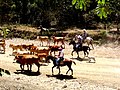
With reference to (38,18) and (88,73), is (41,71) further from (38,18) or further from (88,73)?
(38,18)

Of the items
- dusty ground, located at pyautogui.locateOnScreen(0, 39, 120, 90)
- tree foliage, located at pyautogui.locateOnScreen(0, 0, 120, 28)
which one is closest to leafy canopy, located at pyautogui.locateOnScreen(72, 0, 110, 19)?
dusty ground, located at pyautogui.locateOnScreen(0, 39, 120, 90)

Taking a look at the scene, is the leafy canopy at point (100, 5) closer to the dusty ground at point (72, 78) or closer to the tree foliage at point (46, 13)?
the dusty ground at point (72, 78)

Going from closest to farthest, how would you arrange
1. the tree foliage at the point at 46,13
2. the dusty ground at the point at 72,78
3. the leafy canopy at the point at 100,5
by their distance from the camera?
the leafy canopy at the point at 100,5, the dusty ground at the point at 72,78, the tree foliage at the point at 46,13

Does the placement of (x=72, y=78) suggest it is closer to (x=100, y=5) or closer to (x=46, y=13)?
(x=100, y=5)

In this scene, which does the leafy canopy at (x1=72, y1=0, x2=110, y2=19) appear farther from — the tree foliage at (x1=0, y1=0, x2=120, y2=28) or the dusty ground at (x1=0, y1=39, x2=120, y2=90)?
the tree foliage at (x1=0, y1=0, x2=120, y2=28)

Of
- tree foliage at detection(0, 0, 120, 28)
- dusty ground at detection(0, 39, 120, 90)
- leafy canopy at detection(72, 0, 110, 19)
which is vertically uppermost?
leafy canopy at detection(72, 0, 110, 19)

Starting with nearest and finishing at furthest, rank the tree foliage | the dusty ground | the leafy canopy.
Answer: the leafy canopy < the dusty ground < the tree foliage

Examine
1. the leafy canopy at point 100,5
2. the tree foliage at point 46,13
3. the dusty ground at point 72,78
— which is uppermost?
the leafy canopy at point 100,5

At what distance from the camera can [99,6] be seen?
8469mm

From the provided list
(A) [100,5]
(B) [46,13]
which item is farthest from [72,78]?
(B) [46,13]

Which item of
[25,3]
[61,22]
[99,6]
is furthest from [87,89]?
[25,3]

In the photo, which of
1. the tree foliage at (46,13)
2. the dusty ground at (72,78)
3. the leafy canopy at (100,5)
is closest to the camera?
the leafy canopy at (100,5)

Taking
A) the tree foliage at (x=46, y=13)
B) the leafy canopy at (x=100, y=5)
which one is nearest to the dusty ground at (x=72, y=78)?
the leafy canopy at (x=100, y=5)

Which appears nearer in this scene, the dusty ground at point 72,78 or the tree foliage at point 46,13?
the dusty ground at point 72,78
